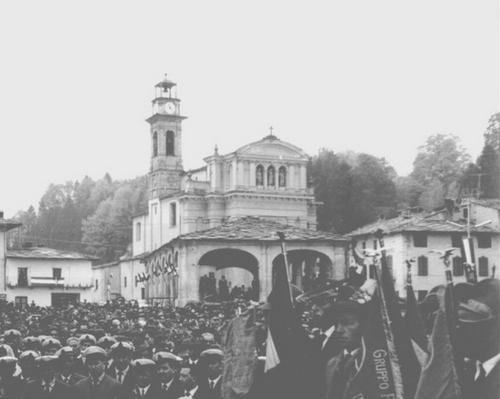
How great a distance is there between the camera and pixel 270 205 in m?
74.4

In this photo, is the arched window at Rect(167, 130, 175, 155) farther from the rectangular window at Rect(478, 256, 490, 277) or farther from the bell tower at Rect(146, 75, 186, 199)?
the rectangular window at Rect(478, 256, 490, 277)

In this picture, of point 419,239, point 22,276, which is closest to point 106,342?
point 419,239

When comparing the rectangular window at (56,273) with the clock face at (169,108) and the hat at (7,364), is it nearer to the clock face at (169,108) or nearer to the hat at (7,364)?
the clock face at (169,108)

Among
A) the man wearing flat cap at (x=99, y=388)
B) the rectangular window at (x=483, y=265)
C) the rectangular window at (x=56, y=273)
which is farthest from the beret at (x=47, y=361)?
the rectangular window at (x=56, y=273)

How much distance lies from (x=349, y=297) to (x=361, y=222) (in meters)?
78.2

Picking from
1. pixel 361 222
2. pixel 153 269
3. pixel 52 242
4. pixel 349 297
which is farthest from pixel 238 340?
pixel 52 242

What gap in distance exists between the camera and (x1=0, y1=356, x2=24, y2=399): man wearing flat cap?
1098 centimetres

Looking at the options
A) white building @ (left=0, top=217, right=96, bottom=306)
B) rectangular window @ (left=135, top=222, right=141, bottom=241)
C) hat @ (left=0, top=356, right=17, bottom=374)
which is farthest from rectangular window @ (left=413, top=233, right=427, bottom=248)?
hat @ (left=0, top=356, right=17, bottom=374)

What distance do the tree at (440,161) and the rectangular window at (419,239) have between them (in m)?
42.2

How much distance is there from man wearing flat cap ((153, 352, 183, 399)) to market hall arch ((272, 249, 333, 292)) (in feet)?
112

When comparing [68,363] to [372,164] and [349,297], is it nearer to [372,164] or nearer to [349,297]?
[349,297]

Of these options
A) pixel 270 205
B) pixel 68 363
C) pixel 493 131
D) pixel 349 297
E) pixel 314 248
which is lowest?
pixel 68 363

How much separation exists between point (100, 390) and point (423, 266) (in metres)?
49.2

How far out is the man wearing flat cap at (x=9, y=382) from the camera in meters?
11.0
